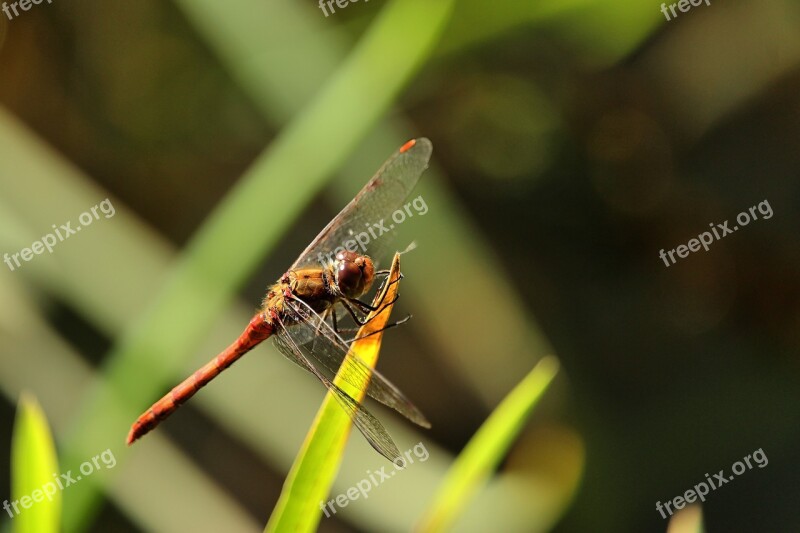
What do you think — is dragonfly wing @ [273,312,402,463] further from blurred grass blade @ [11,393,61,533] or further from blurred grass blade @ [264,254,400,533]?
blurred grass blade @ [11,393,61,533]

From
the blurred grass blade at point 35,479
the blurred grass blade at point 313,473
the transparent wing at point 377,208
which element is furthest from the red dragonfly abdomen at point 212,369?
the blurred grass blade at point 313,473

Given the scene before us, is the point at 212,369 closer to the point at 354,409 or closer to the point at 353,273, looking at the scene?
the point at 353,273

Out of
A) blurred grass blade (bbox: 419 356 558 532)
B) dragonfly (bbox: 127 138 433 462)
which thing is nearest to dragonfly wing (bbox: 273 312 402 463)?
dragonfly (bbox: 127 138 433 462)

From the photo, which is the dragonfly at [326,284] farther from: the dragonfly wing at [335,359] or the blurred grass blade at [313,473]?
the blurred grass blade at [313,473]

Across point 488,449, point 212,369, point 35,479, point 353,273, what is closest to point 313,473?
point 488,449

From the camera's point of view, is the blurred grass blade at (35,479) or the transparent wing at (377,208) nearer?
the blurred grass blade at (35,479)
